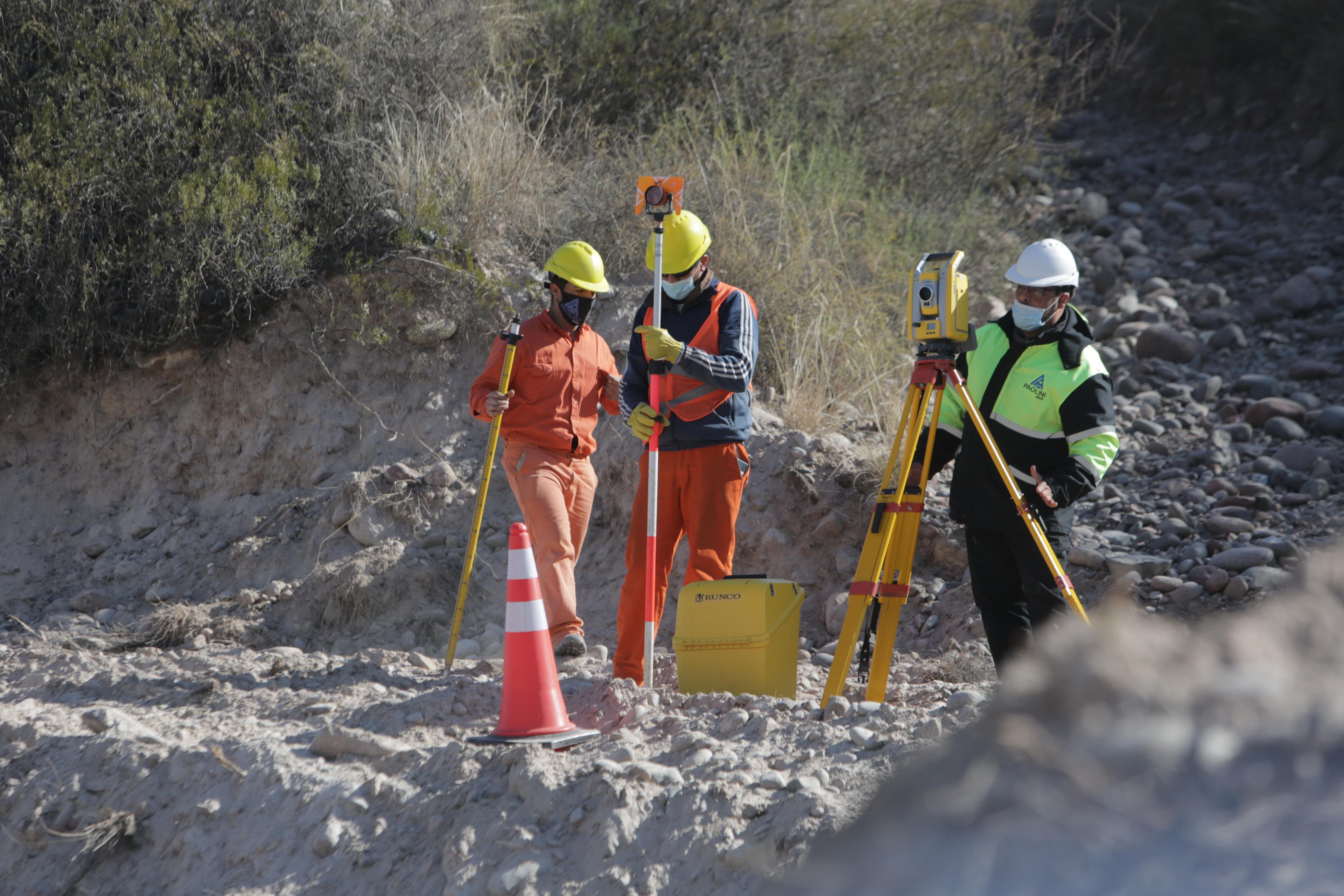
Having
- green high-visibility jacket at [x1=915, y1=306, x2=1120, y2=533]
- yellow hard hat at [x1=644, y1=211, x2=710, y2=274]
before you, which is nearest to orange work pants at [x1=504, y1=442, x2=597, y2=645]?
yellow hard hat at [x1=644, y1=211, x2=710, y2=274]

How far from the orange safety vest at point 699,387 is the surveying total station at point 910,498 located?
0.86 metres

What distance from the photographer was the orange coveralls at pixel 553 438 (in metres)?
5.32

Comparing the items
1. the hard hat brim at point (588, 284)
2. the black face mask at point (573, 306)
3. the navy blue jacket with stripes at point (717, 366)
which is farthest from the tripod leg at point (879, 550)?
the black face mask at point (573, 306)

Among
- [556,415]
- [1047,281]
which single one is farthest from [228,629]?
[1047,281]

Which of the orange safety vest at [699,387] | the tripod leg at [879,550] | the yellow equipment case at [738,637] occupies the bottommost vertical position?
the yellow equipment case at [738,637]

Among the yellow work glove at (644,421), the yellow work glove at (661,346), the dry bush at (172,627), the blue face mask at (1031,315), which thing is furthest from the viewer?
the dry bush at (172,627)

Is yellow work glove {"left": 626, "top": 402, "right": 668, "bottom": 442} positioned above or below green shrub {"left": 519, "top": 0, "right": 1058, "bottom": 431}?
below

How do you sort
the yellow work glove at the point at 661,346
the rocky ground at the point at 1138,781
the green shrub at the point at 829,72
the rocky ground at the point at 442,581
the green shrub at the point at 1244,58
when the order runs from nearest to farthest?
the rocky ground at the point at 1138,781, the rocky ground at the point at 442,581, the yellow work glove at the point at 661,346, the green shrub at the point at 829,72, the green shrub at the point at 1244,58

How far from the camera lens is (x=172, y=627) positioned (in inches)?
245

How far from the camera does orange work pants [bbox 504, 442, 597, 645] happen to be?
5.25m

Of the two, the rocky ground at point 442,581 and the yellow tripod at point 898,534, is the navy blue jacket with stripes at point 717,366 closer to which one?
the yellow tripod at point 898,534

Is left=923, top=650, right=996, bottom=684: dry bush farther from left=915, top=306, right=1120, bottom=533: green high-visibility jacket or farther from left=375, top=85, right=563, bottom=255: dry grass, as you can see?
left=375, top=85, right=563, bottom=255: dry grass

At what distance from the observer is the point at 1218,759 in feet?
4.08

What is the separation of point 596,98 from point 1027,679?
9508 mm
